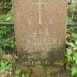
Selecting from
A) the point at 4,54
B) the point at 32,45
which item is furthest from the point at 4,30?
the point at 32,45

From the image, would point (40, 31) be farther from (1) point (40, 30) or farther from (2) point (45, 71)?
(2) point (45, 71)

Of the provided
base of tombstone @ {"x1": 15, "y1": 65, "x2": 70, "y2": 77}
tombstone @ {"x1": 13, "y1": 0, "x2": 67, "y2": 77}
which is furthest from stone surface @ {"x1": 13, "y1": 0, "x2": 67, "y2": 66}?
base of tombstone @ {"x1": 15, "y1": 65, "x2": 70, "y2": 77}

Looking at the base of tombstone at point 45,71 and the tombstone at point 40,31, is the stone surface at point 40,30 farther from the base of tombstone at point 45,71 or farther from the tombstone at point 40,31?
the base of tombstone at point 45,71

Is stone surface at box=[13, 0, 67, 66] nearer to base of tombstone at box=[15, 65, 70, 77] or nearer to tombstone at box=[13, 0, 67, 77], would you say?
tombstone at box=[13, 0, 67, 77]

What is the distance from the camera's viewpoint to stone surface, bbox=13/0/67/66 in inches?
143

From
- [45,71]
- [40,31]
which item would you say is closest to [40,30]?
[40,31]

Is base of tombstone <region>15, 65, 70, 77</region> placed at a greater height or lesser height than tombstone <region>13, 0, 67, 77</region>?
lesser

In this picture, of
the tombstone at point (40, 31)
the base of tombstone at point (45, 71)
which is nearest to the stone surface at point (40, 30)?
the tombstone at point (40, 31)

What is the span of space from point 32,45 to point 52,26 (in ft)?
1.46

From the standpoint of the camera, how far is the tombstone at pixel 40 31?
363 cm

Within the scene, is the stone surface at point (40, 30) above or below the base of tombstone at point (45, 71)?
above

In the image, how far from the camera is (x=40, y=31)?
3783 millimetres

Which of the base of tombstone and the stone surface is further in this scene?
the base of tombstone

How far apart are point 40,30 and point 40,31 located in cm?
2
